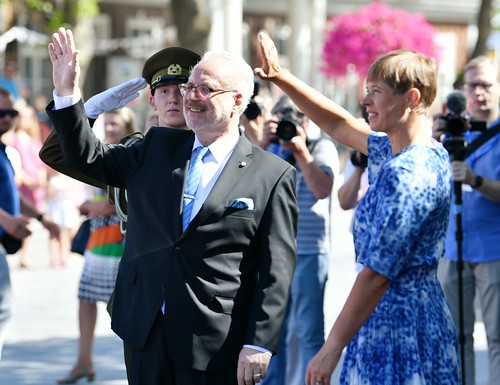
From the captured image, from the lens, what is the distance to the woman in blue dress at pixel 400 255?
353 cm

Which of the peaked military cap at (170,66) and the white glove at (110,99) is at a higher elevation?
the peaked military cap at (170,66)

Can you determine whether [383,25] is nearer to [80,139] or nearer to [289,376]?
[289,376]

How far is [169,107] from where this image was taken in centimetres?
475

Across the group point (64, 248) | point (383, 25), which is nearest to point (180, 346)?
point (64, 248)

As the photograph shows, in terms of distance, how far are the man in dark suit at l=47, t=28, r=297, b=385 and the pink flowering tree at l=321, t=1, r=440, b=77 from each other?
52.9 feet

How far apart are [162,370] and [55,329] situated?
18.1ft

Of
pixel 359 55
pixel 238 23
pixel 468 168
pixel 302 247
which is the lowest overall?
pixel 302 247

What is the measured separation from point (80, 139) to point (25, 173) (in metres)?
9.60

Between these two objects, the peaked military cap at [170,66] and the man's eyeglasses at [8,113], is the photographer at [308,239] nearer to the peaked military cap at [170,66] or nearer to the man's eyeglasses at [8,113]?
the man's eyeglasses at [8,113]

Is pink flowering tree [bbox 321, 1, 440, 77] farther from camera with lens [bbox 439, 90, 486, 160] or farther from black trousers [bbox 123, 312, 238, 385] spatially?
black trousers [bbox 123, 312, 238, 385]

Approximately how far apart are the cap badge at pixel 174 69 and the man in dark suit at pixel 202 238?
614mm

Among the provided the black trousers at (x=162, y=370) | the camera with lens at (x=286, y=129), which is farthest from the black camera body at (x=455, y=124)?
the black trousers at (x=162, y=370)

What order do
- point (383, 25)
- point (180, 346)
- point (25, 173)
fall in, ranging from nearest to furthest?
point (180, 346), point (25, 173), point (383, 25)

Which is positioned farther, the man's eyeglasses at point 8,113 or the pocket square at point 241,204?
the man's eyeglasses at point 8,113
